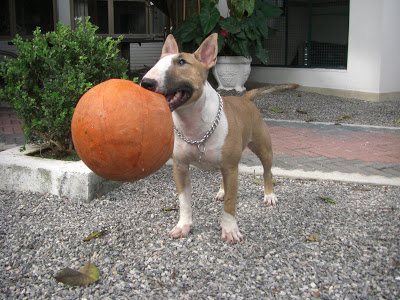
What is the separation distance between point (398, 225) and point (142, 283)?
1987 millimetres

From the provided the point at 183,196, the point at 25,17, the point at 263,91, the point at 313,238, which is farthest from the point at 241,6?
the point at 25,17

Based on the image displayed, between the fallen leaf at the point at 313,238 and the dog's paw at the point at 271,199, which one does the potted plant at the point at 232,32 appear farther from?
the fallen leaf at the point at 313,238

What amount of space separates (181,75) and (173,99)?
15 centimetres

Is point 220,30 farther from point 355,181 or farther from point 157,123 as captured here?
point 157,123

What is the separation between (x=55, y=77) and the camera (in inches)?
164

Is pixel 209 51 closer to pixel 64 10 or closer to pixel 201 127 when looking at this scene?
pixel 201 127

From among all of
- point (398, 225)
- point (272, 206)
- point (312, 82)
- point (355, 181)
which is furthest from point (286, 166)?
point (312, 82)

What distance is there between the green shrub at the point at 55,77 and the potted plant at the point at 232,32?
4.97 m

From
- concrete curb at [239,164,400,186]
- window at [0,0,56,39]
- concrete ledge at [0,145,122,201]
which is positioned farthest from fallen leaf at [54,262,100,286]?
window at [0,0,56,39]

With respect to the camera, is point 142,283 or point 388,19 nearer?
point 142,283

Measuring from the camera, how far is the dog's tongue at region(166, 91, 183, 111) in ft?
8.88

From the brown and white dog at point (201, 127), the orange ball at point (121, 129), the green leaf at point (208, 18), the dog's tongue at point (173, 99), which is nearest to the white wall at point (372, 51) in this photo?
the green leaf at point (208, 18)

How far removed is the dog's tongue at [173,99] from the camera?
8.88ft

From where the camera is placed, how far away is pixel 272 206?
3.85 meters
